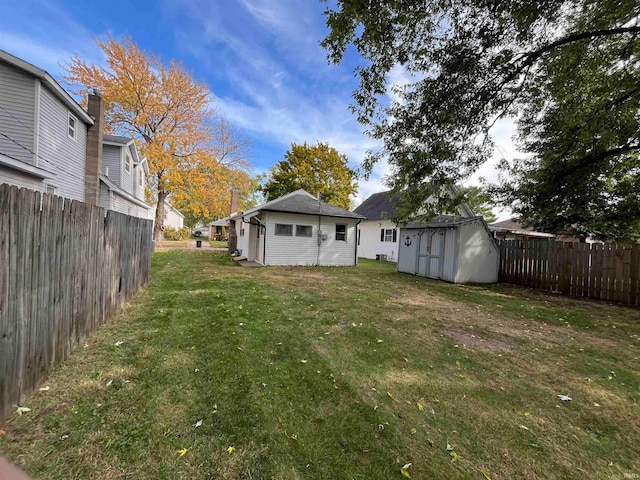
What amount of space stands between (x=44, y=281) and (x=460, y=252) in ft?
37.5

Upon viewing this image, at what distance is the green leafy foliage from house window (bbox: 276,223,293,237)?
13.1m

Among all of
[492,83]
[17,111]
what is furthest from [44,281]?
[17,111]

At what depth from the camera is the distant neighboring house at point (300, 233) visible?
13.9 m

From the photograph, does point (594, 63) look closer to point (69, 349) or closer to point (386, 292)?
point (386, 292)

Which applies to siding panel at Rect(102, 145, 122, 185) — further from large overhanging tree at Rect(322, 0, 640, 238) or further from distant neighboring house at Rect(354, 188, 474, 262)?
distant neighboring house at Rect(354, 188, 474, 262)

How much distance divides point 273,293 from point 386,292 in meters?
3.37

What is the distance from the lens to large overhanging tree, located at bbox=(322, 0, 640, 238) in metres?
5.64

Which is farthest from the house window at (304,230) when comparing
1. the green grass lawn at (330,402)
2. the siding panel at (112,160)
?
the siding panel at (112,160)

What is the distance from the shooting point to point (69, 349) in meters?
3.40

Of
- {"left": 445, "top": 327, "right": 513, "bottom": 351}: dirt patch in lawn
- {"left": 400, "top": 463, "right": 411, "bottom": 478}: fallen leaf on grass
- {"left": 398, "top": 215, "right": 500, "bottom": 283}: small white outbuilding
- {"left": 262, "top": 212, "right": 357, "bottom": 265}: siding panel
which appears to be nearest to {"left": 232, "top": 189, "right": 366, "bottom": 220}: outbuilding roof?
{"left": 262, "top": 212, "right": 357, "bottom": 265}: siding panel

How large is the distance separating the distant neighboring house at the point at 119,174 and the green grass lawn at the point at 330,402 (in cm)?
1320

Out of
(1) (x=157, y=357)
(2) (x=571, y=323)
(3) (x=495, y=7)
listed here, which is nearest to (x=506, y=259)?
(2) (x=571, y=323)

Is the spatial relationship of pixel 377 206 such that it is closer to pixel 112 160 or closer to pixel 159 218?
pixel 159 218

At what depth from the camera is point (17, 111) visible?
9914mm
